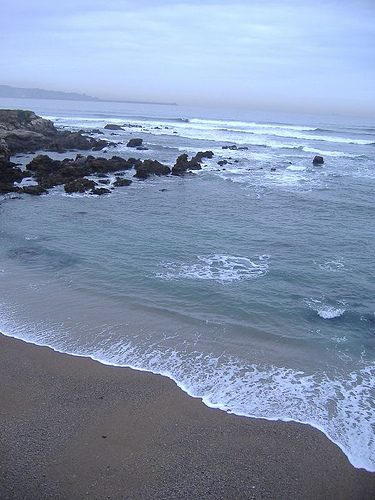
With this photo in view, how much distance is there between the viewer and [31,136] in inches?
1949

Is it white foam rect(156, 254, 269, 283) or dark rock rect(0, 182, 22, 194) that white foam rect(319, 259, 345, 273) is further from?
dark rock rect(0, 182, 22, 194)

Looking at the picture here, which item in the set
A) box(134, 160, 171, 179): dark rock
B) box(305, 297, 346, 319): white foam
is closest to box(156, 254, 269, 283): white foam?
box(305, 297, 346, 319): white foam

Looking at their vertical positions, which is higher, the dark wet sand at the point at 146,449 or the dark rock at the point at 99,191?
the dark rock at the point at 99,191

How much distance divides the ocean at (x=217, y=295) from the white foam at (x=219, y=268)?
0.07 m

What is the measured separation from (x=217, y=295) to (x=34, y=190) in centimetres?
1814

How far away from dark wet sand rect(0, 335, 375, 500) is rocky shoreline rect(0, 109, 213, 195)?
20.6 meters

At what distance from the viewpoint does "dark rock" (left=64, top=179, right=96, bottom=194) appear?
2809 centimetres

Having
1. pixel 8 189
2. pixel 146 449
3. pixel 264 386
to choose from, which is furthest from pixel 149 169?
pixel 146 449

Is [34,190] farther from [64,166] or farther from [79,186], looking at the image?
[64,166]

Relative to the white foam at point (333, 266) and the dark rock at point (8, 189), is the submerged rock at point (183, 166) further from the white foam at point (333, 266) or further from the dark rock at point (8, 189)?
the white foam at point (333, 266)

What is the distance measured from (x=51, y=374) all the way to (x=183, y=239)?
1046cm

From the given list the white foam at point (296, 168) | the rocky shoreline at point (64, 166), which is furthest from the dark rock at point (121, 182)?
the white foam at point (296, 168)

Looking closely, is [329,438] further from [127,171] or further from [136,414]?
[127,171]

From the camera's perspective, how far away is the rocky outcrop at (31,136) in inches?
1799
